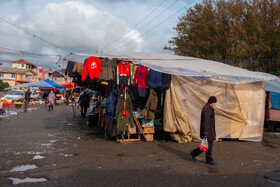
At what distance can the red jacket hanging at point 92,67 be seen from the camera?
24.8 ft

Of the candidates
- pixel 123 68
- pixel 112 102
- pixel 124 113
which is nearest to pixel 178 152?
pixel 124 113

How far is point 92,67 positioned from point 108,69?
574mm

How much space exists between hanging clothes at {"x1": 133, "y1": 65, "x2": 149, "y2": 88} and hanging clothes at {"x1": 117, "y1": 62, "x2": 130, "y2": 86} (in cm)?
31

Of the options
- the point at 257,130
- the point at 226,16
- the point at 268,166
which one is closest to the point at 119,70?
the point at 268,166

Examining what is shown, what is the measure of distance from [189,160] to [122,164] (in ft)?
6.17

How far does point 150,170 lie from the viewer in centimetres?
530

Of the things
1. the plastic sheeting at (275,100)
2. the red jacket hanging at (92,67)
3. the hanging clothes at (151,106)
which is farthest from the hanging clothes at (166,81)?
the plastic sheeting at (275,100)

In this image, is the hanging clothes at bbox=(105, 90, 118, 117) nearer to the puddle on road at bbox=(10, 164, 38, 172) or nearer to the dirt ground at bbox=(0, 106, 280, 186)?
the dirt ground at bbox=(0, 106, 280, 186)

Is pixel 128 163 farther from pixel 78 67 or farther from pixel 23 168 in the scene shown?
pixel 78 67

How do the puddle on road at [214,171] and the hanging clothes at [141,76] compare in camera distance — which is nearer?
the puddle on road at [214,171]

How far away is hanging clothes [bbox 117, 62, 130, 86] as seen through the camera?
7.96 meters

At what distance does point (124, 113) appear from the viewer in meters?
7.93

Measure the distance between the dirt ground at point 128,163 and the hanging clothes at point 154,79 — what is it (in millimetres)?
2087

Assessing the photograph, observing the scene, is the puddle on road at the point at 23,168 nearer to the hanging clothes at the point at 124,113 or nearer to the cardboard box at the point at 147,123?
the hanging clothes at the point at 124,113
